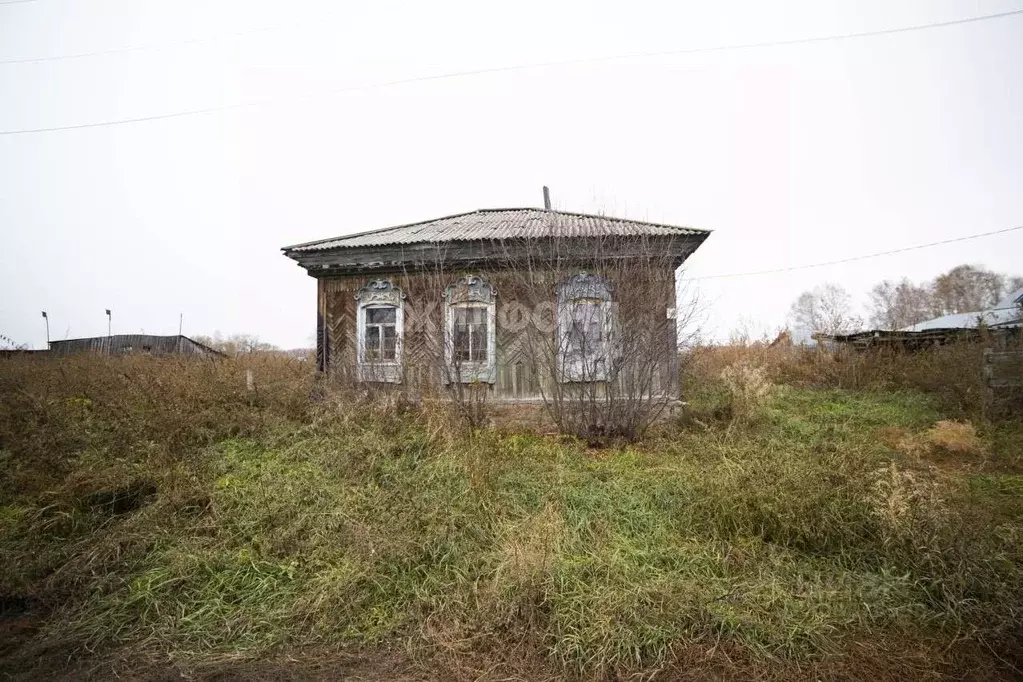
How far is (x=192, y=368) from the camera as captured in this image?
9.08 metres

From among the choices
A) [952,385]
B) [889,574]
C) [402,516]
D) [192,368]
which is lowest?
[889,574]

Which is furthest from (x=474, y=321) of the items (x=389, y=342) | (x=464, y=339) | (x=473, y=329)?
(x=389, y=342)

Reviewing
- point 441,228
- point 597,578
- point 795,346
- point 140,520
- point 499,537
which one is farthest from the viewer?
point 795,346

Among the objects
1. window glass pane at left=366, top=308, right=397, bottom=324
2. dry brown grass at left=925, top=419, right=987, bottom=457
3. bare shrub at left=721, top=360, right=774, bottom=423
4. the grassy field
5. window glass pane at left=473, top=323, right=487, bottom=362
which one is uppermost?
window glass pane at left=366, top=308, right=397, bottom=324

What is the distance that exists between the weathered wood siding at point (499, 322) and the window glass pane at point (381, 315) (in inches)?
11.7

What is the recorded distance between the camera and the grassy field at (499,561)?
2.82m

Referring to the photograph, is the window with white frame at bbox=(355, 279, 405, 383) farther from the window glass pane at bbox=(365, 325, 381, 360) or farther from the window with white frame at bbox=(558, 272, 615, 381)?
the window with white frame at bbox=(558, 272, 615, 381)

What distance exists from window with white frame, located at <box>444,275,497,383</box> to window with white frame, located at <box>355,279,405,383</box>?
1.14 meters

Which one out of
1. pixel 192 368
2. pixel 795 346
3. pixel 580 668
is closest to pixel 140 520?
pixel 580 668

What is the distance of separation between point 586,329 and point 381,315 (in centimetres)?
433

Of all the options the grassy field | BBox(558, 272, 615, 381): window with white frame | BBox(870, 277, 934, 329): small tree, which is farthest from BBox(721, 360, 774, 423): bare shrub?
BBox(870, 277, 934, 329): small tree

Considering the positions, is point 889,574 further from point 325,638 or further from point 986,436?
point 986,436

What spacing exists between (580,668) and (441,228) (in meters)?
8.81

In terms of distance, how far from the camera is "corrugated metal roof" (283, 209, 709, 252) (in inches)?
299
